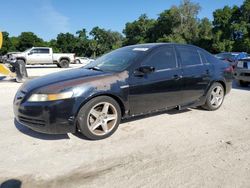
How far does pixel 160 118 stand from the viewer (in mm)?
5664

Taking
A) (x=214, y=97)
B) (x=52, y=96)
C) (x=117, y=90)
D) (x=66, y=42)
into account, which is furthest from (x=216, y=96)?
(x=66, y=42)

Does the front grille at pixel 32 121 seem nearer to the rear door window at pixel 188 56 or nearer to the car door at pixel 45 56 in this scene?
the rear door window at pixel 188 56

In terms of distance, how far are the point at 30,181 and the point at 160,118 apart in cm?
312

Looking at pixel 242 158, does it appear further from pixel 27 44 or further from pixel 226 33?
pixel 27 44

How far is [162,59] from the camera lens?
207 inches

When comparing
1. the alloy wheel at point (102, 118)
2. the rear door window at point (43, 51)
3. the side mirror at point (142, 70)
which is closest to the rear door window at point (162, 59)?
the side mirror at point (142, 70)

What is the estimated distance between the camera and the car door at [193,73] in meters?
5.54

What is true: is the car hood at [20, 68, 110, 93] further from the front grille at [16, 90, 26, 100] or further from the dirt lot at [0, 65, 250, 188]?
the dirt lot at [0, 65, 250, 188]

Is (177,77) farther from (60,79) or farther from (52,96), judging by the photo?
(52,96)

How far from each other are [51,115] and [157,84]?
1980 millimetres

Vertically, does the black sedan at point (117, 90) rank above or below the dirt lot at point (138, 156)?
above

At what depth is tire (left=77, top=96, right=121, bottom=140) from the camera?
425cm

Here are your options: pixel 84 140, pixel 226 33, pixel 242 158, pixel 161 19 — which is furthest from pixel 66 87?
pixel 161 19

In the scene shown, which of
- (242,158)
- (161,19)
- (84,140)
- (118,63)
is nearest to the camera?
(242,158)
